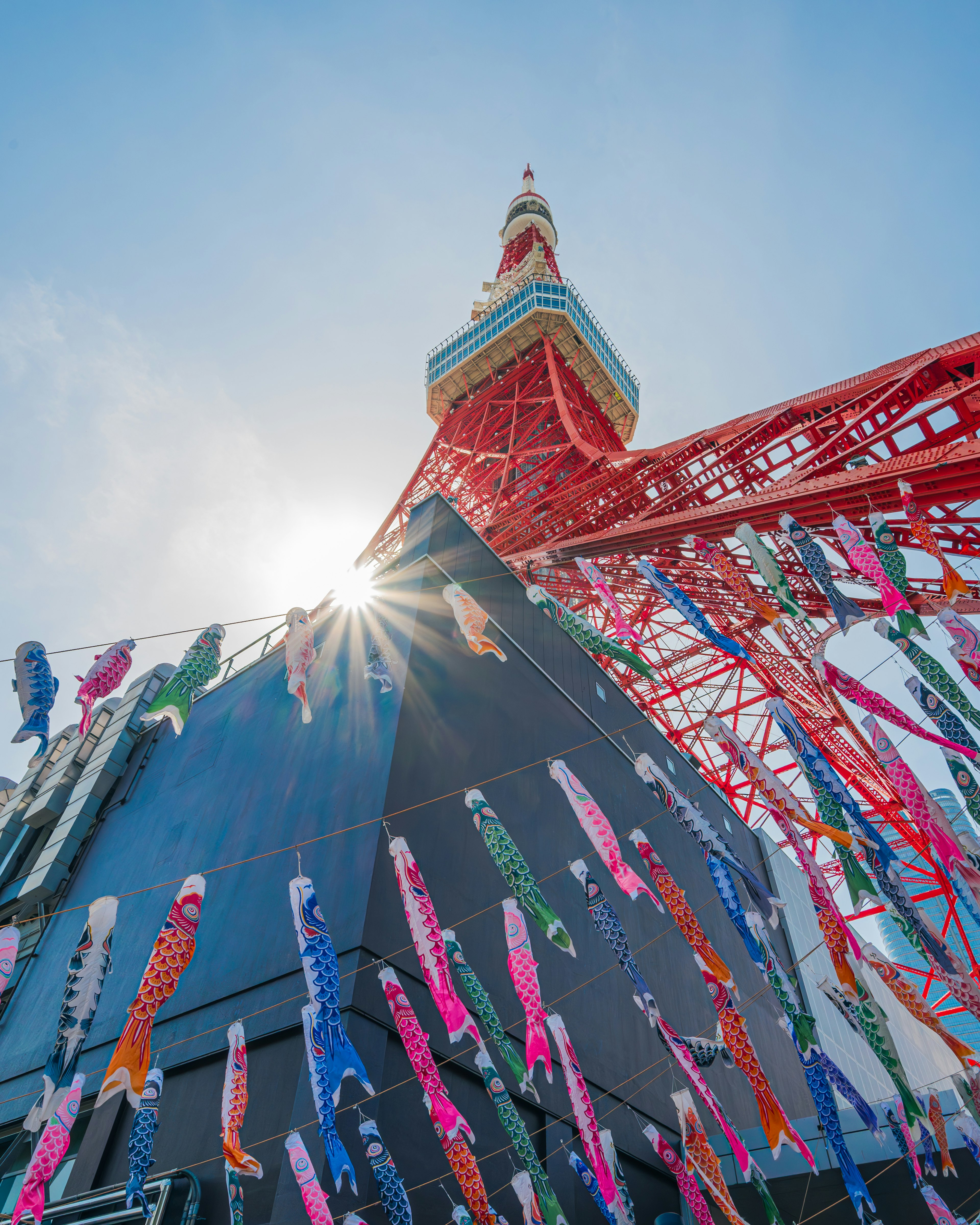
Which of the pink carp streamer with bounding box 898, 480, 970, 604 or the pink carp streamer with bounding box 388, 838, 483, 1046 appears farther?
the pink carp streamer with bounding box 898, 480, 970, 604

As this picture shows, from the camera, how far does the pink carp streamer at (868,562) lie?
948 cm

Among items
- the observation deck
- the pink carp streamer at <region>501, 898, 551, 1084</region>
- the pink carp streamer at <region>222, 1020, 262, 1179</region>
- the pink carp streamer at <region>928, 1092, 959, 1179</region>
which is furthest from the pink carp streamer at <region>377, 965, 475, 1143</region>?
the observation deck

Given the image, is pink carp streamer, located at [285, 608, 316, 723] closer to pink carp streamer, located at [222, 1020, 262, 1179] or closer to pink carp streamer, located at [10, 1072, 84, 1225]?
pink carp streamer, located at [222, 1020, 262, 1179]

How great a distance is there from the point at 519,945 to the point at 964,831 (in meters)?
6.41

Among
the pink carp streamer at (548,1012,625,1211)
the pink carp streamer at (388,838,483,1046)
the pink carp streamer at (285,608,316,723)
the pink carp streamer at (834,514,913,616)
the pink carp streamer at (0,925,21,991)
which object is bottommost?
the pink carp streamer at (548,1012,625,1211)

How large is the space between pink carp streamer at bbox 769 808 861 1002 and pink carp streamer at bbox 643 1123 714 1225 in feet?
12.1

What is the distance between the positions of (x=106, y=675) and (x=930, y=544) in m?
11.5

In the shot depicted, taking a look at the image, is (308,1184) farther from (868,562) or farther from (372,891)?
(868,562)

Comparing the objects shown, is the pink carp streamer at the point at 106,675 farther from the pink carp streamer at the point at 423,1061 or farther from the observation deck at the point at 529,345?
the observation deck at the point at 529,345

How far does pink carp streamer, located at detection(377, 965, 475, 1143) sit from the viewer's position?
23.5ft

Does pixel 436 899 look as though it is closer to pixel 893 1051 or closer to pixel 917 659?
pixel 893 1051

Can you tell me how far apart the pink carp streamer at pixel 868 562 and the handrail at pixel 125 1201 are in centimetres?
1000

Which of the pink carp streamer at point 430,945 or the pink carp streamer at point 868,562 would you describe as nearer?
the pink carp streamer at point 430,945

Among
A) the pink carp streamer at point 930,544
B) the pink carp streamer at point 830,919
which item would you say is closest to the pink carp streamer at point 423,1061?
the pink carp streamer at point 830,919
